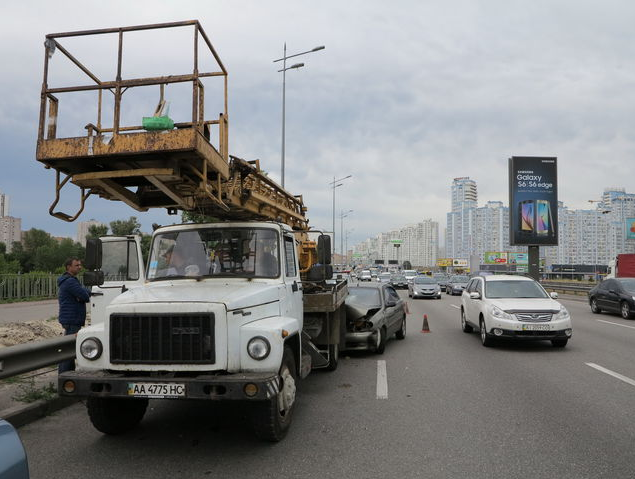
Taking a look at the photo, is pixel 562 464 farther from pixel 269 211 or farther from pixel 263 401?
pixel 269 211

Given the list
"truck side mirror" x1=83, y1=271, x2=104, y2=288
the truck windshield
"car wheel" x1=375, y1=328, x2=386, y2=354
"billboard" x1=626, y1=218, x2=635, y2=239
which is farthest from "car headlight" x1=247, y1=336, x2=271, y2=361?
"billboard" x1=626, y1=218, x2=635, y2=239

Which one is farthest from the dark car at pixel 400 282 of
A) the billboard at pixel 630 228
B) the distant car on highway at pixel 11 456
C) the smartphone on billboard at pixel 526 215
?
the distant car on highway at pixel 11 456

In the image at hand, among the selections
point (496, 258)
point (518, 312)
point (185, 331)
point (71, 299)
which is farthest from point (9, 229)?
point (185, 331)

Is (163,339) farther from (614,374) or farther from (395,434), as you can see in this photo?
(614,374)

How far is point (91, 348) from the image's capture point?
4.55 meters

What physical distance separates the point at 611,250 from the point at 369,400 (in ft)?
392

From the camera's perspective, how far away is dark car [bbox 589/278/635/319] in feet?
55.8

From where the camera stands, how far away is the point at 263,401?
174 inches

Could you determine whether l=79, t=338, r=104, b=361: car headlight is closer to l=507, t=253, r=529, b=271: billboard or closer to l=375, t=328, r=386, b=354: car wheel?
l=375, t=328, r=386, b=354: car wheel

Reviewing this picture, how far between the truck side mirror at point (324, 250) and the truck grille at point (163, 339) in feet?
7.47

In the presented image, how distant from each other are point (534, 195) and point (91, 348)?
36442 mm

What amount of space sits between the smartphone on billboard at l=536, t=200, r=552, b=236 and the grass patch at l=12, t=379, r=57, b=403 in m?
35.9

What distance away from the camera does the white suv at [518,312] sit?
993 centimetres

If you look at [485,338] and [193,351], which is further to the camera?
[485,338]
